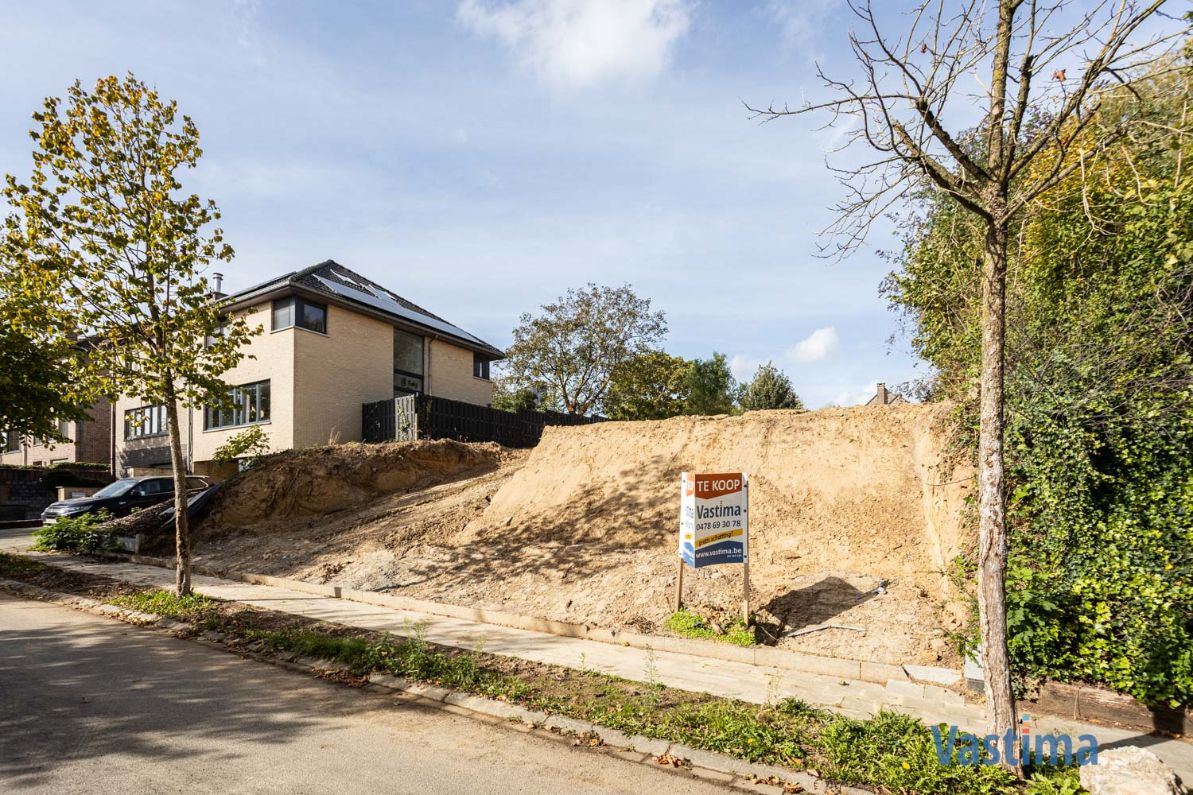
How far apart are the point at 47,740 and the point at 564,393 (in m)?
29.8

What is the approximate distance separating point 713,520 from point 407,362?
73.0ft

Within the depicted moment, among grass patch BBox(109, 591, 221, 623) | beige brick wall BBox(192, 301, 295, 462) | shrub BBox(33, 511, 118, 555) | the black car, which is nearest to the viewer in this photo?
grass patch BBox(109, 591, 221, 623)

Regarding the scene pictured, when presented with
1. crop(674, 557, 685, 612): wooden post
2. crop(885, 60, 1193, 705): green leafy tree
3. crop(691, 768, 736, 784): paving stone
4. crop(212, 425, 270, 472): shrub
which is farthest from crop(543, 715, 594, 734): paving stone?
crop(212, 425, 270, 472): shrub

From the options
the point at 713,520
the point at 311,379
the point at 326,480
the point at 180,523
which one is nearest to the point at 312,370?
the point at 311,379

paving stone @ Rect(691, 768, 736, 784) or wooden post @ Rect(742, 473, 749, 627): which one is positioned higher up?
wooden post @ Rect(742, 473, 749, 627)

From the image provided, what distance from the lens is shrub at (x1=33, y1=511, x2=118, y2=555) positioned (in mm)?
15086

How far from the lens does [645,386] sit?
34.0 m

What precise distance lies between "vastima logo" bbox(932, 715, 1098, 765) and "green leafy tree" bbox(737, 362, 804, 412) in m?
38.4

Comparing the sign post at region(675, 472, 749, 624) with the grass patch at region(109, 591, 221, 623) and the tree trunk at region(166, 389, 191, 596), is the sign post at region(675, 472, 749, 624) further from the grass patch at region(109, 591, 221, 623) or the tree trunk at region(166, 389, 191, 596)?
the tree trunk at region(166, 389, 191, 596)

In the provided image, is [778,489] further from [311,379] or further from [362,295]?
[362,295]

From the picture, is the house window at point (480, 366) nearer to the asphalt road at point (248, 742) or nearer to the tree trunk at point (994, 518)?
the asphalt road at point (248, 742)

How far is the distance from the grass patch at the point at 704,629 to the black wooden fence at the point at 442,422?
649 inches

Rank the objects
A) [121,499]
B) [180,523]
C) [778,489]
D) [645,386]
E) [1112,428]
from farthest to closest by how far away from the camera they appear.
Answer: [645,386]
[121,499]
[778,489]
[180,523]
[1112,428]

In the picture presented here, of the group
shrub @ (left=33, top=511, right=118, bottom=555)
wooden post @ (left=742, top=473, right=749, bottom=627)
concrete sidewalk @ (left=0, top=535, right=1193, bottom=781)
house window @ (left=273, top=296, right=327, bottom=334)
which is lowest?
shrub @ (left=33, top=511, right=118, bottom=555)
